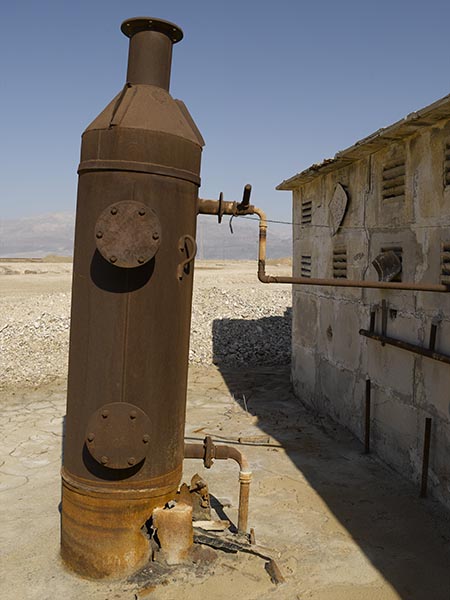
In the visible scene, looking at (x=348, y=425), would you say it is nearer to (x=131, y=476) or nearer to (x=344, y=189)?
(x=344, y=189)

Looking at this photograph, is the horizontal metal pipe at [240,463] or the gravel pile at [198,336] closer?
the horizontal metal pipe at [240,463]

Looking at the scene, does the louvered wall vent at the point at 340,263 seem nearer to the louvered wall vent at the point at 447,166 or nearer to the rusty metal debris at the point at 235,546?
the louvered wall vent at the point at 447,166

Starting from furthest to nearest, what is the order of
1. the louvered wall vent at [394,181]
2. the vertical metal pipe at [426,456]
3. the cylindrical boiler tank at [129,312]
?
the louvered wall vent at [394,181] < the vertical metal pipe at [426,456] < the cylindrical boiler tank at [129,312]

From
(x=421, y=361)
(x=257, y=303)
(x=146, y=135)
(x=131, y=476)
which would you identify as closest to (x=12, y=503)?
(x=131, y=476)

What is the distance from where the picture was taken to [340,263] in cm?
892

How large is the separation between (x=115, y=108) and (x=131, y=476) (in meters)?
2.87

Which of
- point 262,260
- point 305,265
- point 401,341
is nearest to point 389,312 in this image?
point 401,341

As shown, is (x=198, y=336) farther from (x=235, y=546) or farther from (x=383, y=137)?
(x=235, y=546)

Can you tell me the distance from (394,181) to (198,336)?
807 cm

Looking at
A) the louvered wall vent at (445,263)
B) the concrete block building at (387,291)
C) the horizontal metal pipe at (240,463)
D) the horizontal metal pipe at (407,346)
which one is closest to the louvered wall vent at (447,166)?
the concrete block building at (387,291)

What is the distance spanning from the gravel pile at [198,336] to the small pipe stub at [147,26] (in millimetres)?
8785

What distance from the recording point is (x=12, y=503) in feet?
20.2

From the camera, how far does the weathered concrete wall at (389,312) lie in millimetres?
6238

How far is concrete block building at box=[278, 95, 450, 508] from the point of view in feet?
20.4
